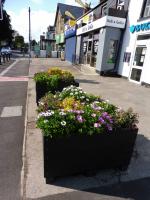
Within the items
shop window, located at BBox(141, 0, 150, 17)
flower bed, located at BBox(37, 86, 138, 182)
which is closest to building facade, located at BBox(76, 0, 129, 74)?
shop window, located at BBox(141, 0, 150, 17)

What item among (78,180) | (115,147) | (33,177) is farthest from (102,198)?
(33,177)

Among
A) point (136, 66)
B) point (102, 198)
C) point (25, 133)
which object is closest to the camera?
point (102, 198)

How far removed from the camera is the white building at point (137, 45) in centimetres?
1113

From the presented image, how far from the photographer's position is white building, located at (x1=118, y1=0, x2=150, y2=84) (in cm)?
1113

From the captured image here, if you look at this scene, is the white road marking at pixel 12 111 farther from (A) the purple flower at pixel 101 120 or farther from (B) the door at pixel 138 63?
(B) the door at pixel 138 63

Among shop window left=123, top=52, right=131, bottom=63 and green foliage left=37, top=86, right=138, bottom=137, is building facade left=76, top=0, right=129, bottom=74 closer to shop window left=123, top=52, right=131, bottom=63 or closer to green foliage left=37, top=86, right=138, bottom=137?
shop window left=123, top=52, right=131, bottom=63

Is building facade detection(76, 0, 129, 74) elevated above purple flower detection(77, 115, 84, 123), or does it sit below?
above

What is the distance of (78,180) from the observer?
3.17 m

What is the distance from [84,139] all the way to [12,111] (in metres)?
4.17

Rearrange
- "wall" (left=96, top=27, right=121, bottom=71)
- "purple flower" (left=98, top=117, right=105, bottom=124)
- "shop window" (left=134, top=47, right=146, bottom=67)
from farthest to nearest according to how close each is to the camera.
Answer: "wall" (left=96, top=27, right=121, bottom=71)
"shop window" (left=134, top=47, right=146, bottom=67)
"purple flower" (left=98, top=117, right=105, bottom=124)

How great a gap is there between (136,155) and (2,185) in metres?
2.58

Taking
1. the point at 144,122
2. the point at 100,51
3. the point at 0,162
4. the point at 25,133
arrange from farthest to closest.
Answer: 1. the point at 100,51
2. the point at 144,122
3. the point at 25,133
4. the point at 0,162

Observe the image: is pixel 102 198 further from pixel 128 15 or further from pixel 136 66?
pixel 128 15

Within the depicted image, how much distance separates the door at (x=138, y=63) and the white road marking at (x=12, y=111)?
8.00 m
